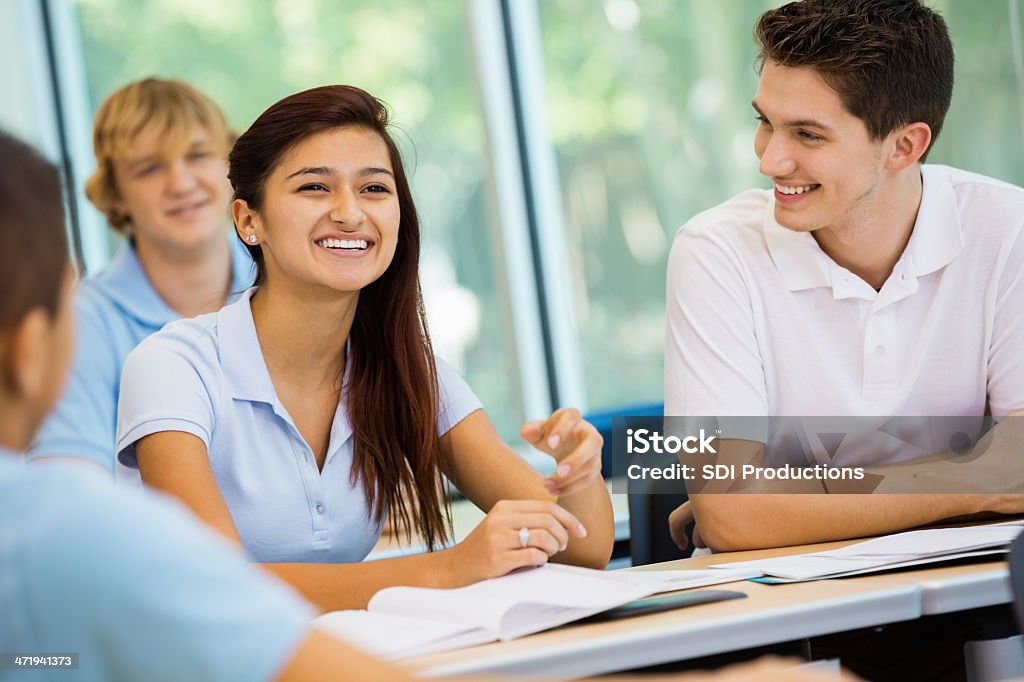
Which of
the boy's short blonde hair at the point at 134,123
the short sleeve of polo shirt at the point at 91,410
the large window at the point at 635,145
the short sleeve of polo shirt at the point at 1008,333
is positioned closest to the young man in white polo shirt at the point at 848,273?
the short sleeve of polo shirt at the point at 1008,333

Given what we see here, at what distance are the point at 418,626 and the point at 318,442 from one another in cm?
79

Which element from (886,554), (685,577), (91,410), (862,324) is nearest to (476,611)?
(685,577)

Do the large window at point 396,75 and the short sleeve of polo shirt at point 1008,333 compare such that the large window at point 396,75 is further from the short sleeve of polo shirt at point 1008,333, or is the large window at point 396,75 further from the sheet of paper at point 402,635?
the sheet of paper at point 402,635

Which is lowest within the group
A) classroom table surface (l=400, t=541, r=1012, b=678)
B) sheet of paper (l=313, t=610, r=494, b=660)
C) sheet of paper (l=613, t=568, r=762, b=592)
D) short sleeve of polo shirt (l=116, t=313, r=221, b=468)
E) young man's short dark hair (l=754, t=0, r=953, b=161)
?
sheet of paper (l=613, t=568, r=762, b=592)

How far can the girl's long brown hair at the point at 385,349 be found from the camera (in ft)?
6.63

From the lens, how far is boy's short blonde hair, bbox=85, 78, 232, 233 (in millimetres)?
3299

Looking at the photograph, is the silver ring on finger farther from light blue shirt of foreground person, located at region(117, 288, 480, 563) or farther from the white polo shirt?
the white polo shirt

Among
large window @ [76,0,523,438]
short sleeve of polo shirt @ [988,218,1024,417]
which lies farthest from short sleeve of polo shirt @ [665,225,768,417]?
large window @ [76,0,523,438]

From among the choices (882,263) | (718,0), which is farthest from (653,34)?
(882,263)

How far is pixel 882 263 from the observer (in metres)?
2.19

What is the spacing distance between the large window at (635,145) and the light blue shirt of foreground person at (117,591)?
447cm

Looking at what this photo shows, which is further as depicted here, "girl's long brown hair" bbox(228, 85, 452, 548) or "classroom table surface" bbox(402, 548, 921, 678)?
"girl's long brown hair" bbox(228, 85, 452, 548)

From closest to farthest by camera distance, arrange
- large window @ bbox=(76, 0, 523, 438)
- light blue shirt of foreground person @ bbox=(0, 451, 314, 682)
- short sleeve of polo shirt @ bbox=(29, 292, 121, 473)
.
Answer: light blue shirt of foreground person @ bbox=(0, 451, 314, 682) < short sleeve of polo shirt @ bbox=(29, 292, 121, 473) < large window @ bbox=(76, 0, 523, 438)

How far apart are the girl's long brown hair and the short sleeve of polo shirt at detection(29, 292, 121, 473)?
87 cm
